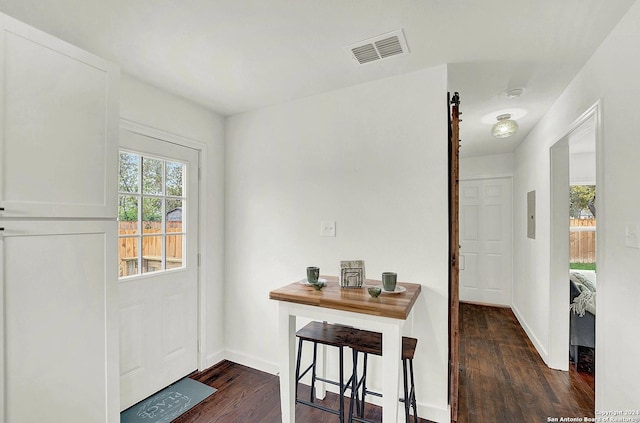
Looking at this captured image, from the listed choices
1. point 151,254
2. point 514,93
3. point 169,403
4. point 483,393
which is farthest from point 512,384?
point 151,254

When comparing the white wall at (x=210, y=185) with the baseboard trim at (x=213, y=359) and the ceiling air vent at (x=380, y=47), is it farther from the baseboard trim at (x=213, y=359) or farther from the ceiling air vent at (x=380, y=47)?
the ceiling air vent at (x=380, y=47)

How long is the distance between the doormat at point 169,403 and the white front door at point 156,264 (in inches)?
2.3

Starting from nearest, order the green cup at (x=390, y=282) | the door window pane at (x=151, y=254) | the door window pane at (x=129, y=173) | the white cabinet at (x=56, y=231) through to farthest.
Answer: the white cabinet at (x=56, y=231)
the green cup at (x=390, y=282)
the door window pane at (x=129, y=173)
the door window pane at (x=151, y=254)

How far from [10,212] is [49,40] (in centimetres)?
76

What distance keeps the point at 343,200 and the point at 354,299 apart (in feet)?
2.93

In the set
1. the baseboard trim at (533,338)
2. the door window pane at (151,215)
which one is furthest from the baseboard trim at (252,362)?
the baseboard trim at (533,338)

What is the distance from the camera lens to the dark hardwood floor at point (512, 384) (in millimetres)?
2150

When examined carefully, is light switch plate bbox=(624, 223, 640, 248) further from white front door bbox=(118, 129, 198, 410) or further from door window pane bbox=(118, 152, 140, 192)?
door window pane bbox=(118, 152, 140, 192)

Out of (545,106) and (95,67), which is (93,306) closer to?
(95,67)

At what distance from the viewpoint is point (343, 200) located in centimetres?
241

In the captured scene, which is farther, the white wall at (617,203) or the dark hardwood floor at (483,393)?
the dark hardwood floor at (483,393)

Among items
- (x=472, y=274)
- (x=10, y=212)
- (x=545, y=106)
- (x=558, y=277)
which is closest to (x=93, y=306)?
(x=10, y=212)

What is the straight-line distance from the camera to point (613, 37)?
1650 mm

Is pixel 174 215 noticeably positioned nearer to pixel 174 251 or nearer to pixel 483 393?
pixel 174 251
